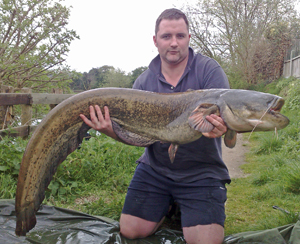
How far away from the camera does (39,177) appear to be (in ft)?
7.05

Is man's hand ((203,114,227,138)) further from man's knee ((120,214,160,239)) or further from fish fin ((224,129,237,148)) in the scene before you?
man's knee ((120,214,160,239))

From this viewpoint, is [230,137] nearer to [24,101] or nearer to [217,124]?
[217,124]

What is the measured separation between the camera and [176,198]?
2.57 metres

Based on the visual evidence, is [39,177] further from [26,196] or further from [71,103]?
[71,103]

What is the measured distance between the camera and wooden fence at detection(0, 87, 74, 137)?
4.31 m

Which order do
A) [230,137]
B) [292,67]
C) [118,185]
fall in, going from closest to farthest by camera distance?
[230,137], [118,185], [292,67]

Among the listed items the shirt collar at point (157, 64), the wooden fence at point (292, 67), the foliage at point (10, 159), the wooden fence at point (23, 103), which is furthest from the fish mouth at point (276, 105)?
the wooden fence at point (292, 67)

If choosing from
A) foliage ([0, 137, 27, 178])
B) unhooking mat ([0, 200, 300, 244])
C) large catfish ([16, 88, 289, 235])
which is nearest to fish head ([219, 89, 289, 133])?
large catfish ([16, 88, 289, 235])

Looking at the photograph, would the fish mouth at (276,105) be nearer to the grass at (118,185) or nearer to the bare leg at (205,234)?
the bare leg at (205,234)

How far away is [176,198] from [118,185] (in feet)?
4.70

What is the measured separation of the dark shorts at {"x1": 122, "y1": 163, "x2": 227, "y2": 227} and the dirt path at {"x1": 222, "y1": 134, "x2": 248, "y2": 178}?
2.23 m

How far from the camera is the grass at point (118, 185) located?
303 cm

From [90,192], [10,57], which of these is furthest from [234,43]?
[90,192]

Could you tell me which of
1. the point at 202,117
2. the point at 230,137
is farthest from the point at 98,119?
the point at 230,137
